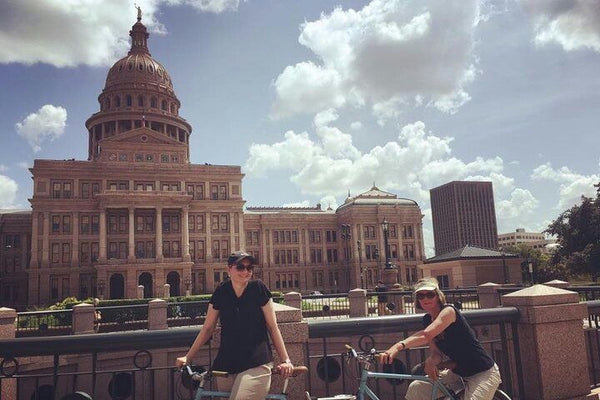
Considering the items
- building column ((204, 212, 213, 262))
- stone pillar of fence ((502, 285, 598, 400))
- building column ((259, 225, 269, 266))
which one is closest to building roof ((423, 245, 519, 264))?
stone pillar of fence ((502, 285, 598, 400))

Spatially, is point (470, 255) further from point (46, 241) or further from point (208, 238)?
point (46, 241)

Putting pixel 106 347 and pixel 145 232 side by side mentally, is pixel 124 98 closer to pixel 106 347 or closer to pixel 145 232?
pixel 145 232

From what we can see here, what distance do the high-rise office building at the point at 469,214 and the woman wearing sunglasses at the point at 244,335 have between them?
181483 mm

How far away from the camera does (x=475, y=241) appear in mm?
178250

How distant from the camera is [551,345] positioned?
267 inches

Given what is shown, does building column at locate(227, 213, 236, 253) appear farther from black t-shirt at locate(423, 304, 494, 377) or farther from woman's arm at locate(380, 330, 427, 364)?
woman's arm at locate(380, 330, 427, 364)

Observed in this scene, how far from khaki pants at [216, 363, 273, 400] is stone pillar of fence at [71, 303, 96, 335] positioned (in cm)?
1898

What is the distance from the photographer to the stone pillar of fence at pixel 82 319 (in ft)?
68.9

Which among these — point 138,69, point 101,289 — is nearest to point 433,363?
point 101,289

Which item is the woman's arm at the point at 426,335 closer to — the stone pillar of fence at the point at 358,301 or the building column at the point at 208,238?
the stone pillar of fence at the point at 358,301

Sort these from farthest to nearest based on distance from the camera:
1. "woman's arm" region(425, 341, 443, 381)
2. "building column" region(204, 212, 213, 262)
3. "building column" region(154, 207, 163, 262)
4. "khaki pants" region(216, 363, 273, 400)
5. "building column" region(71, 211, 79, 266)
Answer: "building column" region(204, 212, 213, 262) → "building column" region(154, 207, 163, 262) → "building column" region(71, 211, 79, 266) → "woman's arm" region(425, 341, 443, 381) → "khaki pants" region(216, 363, 273, 400)

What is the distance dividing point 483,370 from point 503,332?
2.13m

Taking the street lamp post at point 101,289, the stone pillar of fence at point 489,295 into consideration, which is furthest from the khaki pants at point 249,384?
the street lamp post at point 101,289

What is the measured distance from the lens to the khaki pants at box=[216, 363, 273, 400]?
14.6 ft
